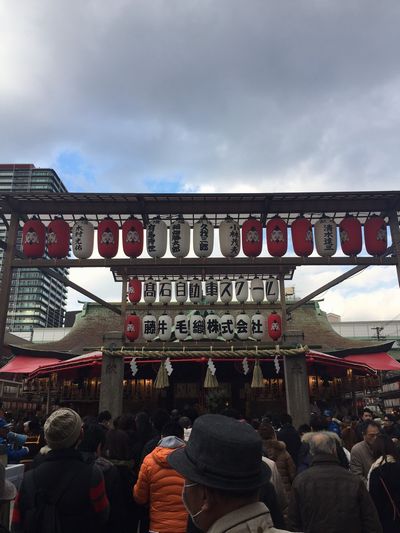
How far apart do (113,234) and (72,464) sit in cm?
1171

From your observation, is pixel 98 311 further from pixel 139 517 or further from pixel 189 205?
pixel 139 517

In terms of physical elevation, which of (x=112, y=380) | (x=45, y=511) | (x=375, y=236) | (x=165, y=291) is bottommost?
(x=45, y=511)

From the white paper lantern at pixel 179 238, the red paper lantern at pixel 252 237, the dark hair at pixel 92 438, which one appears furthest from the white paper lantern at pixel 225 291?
the dark hair at pixel 92 438

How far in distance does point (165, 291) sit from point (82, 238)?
4396mm

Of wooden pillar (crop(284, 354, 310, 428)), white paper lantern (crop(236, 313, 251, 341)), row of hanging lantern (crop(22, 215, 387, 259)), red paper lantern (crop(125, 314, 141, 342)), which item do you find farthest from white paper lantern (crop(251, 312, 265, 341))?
red paper lantern (crop(125, 314, 141, 342))

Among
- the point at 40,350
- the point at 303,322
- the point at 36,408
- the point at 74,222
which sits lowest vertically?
the point at 36,408

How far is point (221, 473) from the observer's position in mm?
1646

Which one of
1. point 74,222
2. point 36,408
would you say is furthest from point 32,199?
point 36,408

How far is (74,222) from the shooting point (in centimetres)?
1461

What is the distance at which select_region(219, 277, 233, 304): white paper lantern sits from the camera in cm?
1647

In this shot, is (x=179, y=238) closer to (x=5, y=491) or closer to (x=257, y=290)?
(x=257, y=290)

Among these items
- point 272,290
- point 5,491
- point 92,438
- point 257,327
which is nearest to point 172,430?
point 92,438

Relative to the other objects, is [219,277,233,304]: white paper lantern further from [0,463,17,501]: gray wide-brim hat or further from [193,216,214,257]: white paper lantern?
[0,463,17,501]: gray wide-brim hat

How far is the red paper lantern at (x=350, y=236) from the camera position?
46.4 ft
